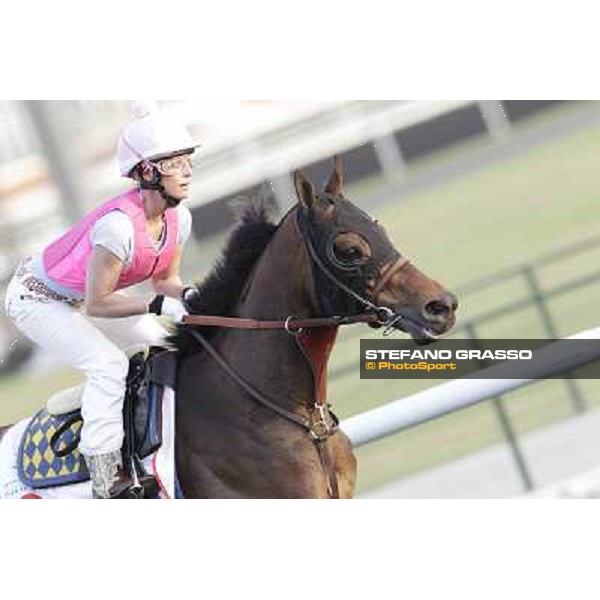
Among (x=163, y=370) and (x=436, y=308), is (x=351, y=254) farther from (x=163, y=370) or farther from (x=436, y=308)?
(x=163, y=370)

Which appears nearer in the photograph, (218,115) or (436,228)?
(218,115)

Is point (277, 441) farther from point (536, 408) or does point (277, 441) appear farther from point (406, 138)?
point (536, 408)

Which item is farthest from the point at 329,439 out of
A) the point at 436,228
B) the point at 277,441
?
the point at 436,228

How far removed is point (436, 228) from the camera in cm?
562

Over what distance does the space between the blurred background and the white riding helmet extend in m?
0.21

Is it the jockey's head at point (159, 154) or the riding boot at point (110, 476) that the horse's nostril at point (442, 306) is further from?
the riding boot at point (110, 476)

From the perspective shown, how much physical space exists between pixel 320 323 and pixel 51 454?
3.00ft

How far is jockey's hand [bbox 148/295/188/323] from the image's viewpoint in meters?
3.83

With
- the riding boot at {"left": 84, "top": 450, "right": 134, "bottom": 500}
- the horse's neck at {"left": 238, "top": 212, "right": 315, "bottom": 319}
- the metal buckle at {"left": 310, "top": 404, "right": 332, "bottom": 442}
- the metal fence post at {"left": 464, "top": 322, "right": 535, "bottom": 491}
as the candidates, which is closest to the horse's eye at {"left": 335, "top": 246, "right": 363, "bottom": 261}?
the horse's neck at {"left": 238, "top": 212, "right": 315, "bottom": 319}

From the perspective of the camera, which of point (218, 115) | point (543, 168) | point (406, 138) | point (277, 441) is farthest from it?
point (543, 168)

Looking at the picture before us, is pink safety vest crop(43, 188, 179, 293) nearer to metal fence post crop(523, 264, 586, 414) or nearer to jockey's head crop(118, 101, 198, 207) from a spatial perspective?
jockey's head crop(118, 101, 198, 207)

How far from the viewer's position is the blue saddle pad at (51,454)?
4031 mm

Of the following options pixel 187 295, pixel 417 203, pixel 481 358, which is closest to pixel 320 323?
pixel 187 295
